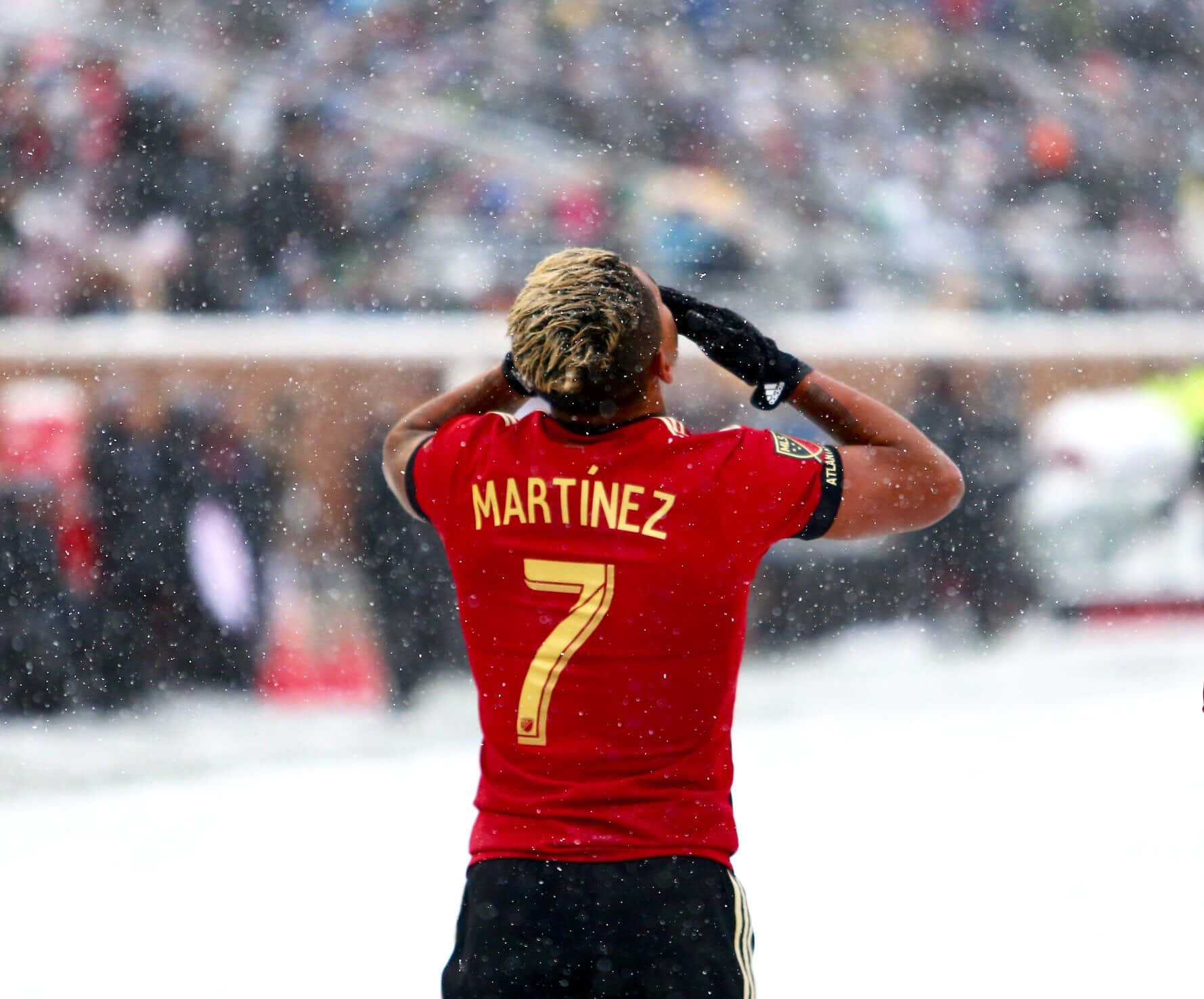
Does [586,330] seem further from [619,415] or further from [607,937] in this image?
[607,937]

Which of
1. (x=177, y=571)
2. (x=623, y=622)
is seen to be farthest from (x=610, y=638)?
(x=177, y=571)

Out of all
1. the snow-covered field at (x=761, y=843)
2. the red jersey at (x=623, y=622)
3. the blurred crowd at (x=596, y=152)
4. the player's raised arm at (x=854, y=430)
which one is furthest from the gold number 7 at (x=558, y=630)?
the blurred crowd at (x=596, y=152)

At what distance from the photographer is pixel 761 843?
12.1ft

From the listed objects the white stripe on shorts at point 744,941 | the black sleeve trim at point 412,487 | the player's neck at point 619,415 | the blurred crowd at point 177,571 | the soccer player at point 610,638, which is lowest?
the white stripe on shorts at point 744,941

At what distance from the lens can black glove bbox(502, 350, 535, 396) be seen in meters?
1.37

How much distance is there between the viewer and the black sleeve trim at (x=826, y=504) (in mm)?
1224

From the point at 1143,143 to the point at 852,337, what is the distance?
370 cm

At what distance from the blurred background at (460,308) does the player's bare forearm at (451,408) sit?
8.20 feet

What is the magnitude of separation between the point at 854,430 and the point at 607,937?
1.74 feet

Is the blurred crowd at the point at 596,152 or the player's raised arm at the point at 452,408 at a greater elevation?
the blurred crowd at the point at 596,152

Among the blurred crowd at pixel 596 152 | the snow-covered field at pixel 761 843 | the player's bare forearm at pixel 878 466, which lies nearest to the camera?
the player's bare forearm at pixel 878 466

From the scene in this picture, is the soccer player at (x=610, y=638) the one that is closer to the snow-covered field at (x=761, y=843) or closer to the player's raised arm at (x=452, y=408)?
the player's raised arm at (x=452, y=408)

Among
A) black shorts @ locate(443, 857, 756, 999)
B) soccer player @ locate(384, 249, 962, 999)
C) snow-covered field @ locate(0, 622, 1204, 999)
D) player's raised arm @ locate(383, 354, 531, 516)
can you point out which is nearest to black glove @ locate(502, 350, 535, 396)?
player's raised arm @ locate(383, 354, 531, 516)

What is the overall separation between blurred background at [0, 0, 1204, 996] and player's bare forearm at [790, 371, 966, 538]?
270cm
